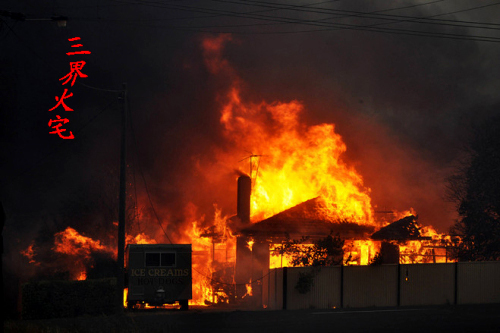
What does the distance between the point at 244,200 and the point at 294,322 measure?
19.0 meters

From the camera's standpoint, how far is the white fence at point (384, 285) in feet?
85.6

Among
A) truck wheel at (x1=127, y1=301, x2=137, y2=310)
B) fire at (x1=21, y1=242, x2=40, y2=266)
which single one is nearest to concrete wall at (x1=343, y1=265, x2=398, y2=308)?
truck wheel at (x1=127, y1=301, x2=137, y2=310)

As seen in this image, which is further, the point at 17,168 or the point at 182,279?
the point at 17,168

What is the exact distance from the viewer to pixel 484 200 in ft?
102

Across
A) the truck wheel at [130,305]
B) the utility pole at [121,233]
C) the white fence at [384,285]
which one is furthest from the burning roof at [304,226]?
the utility pole at [121,233]

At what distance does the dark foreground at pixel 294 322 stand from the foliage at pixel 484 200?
920cm

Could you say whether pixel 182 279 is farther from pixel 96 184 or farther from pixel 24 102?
pixel 24 102

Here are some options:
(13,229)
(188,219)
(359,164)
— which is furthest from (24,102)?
(359,164)

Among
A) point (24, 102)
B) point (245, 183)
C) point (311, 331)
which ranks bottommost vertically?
point (311, 331)

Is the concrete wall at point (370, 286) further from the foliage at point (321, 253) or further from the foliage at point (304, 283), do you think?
the foliage at point (304, 283)

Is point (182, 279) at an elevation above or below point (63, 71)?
below

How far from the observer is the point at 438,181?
60.4 metres

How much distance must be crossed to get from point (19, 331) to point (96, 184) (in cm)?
3656

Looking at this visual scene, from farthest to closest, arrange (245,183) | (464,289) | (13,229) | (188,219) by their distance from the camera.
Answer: (188,219) < (13,229) < (245,183) < (464,289)
